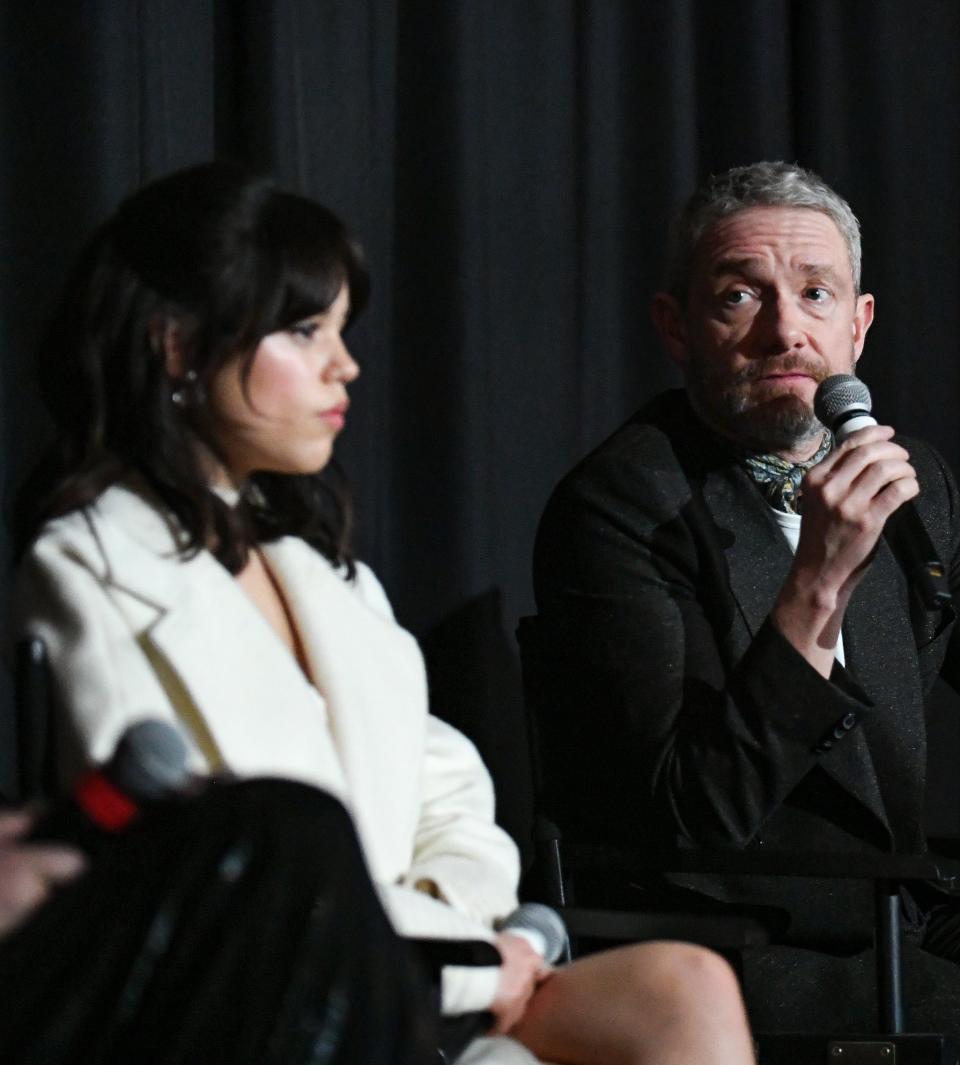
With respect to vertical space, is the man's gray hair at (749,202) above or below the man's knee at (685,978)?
above

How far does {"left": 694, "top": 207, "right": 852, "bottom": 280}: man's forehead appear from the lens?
2125 mm

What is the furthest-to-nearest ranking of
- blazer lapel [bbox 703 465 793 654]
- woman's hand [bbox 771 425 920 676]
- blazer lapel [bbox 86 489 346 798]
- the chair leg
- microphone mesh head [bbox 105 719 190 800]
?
1. blazer lapel [bbox 703 465 793 654]
2. woman's hand [bbox 771 425 920 676]
3. the chair leg
4. blazer lapel [bbox 86 489 346 798]
5. microphone mesh head [bbox 105 719 190 800]

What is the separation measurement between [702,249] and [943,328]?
0.86 meters

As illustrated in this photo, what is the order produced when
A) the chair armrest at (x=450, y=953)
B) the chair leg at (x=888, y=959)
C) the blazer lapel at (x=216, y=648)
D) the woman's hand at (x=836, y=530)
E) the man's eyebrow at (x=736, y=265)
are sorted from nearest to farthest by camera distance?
the chair armrest at (x=450, y=953) < the blazer lapel at (x=216, y=648) < the chair leg at (x=888, y=959) < the woman's hand at (x=836, y=530) < the man's eyebrow at (x=736, y=265)

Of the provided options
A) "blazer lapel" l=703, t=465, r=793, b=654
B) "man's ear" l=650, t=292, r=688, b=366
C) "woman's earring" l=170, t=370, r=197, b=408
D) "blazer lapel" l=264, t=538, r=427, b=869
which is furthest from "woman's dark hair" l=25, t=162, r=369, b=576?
"man's ear" l=650, t=292, r=688, b=366

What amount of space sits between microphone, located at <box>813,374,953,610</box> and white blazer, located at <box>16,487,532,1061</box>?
50 centimetres

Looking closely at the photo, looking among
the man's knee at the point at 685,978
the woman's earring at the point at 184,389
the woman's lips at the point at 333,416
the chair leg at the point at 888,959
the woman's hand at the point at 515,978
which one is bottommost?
the chair leg at the point at 888,959

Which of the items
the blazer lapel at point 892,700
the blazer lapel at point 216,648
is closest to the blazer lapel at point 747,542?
the blazer lapel at point 892,700

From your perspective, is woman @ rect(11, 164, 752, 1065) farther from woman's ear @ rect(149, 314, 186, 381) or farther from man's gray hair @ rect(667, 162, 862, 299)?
man's gray hair @ rect(667, 162, 862, 299)

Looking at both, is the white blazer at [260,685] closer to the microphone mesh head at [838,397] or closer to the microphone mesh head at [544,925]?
the microphone mesh head at [544,925]

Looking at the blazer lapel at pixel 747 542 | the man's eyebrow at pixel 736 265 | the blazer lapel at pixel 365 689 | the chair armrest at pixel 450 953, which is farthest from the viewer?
the man's eyebrow at pixel 736 265

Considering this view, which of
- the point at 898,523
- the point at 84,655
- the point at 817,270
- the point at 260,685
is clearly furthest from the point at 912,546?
the point at 84,655

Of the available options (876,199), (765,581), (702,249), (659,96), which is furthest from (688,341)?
(876,199)

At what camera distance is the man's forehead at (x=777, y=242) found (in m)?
2.12
